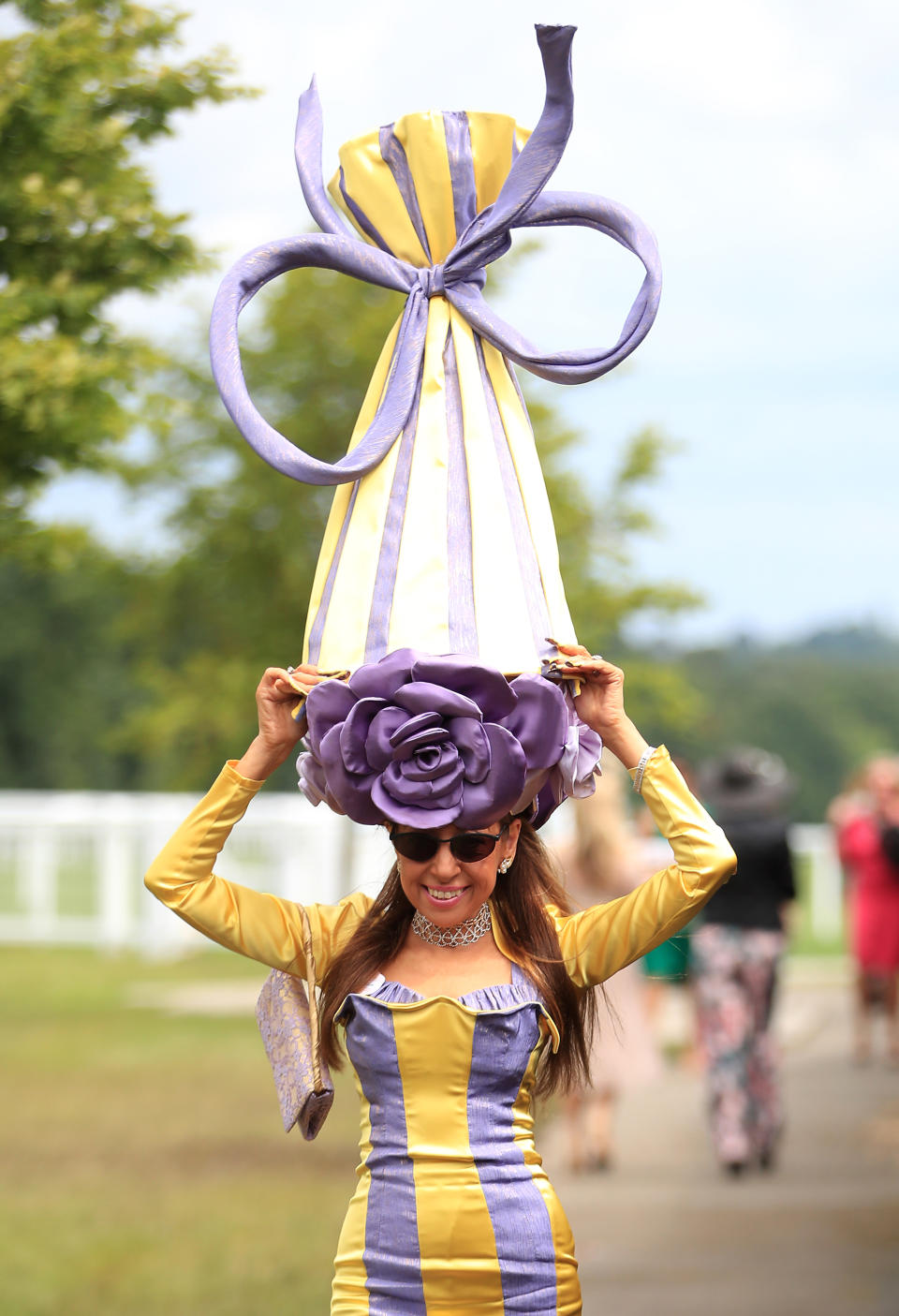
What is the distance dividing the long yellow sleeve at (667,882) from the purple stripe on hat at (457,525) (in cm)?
41

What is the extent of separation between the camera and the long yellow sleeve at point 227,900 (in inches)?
126

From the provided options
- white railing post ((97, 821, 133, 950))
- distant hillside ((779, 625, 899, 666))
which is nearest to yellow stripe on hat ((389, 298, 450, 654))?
white railing post ((97, 821, 133, 950))

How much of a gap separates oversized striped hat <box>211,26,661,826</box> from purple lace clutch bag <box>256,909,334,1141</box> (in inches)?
14.2

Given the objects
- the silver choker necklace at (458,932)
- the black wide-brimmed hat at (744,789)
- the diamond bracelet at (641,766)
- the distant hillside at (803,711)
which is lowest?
the silver choker necklace at (458,932)

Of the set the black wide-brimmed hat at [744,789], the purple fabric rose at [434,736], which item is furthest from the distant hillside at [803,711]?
the purple fabric rose at [434,736]

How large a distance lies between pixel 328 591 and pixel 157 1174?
613cm

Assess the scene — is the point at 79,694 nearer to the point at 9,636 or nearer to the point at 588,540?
the point at 9,636

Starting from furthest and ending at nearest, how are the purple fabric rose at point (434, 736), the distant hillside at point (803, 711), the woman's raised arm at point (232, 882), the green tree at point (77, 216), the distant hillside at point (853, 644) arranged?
1. the distant hillside at point (853, 644)
2. the distant hillside at point (803, 711)
3. the green tree at point (77, 216)
4. the woman's raised arm at point (232, 882)
5. the purple fabric rose at point (434, 736)

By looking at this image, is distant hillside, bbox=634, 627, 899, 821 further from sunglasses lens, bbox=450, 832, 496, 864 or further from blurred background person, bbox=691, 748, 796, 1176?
sunglasses lens, bbox=450, 832, 496, 864

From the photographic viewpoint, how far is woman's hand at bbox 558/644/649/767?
3.14m

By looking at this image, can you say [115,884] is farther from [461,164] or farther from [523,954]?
[461,164]

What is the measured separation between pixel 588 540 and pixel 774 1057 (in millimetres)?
5529

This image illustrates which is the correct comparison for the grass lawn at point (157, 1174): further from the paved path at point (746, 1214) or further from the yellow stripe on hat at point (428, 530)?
the yellow stripe on hat at point (428, 530)

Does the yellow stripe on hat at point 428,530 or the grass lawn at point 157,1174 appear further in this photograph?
the grass lawn at point 157,1174
